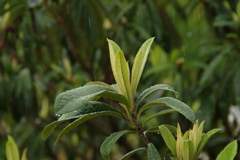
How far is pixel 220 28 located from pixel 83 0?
65 centimetres

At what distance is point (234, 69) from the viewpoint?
1667 mm

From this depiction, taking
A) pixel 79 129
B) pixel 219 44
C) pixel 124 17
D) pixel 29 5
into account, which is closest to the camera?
pixel 29 5

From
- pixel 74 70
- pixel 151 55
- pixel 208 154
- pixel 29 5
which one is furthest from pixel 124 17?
pixel 208 154

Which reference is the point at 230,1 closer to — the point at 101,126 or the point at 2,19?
the point at 101,126

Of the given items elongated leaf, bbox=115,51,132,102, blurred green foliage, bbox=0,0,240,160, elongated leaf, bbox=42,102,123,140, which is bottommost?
blurred green foliage, bbox=0,0,240,160

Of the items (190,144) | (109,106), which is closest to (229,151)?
(190,144)

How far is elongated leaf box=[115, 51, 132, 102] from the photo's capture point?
691mm

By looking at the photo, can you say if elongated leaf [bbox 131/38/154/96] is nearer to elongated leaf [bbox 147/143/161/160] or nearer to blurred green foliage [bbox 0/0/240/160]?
elongated leaf [bbox 147/143/161/160]

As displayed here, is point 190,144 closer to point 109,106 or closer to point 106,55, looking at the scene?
point 109,106

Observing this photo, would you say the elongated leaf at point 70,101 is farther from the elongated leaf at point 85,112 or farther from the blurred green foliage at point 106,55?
the blurred green foliage at point 106,55

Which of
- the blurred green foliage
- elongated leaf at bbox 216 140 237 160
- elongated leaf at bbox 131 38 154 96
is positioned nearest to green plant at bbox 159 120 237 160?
elongated leaf at bbox 216 140 237 160

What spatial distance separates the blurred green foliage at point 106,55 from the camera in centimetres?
165

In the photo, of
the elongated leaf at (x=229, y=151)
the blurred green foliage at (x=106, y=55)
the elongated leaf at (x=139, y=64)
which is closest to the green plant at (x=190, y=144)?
the elongated leaf at (x=229, y=151)

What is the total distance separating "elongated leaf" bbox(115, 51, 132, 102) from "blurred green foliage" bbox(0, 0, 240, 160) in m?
0.88
